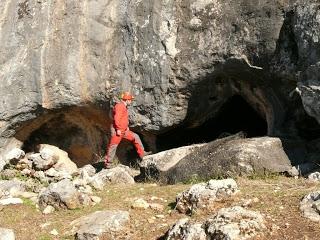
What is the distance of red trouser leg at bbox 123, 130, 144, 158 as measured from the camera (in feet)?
39.5

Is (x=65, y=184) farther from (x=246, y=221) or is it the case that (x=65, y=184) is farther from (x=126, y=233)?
(x=246, y=221)

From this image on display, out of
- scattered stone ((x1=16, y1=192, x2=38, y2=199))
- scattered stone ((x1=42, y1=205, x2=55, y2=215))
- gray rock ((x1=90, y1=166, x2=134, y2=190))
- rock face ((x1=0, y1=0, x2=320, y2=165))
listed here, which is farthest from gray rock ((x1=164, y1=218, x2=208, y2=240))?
rock face ((x1=0, y1=0, x2=320, y2=165))

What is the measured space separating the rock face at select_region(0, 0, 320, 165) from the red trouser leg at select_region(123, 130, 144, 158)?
0.87 feet

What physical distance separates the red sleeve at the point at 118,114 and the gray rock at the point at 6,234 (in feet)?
15.5

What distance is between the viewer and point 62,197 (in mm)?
8398

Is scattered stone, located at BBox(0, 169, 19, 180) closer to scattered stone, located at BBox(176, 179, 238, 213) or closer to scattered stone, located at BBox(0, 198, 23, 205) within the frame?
scattered stone, located at BBox(0, 198, 23, 205)

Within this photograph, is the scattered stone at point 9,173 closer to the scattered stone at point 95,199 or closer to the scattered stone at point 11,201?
the scattered stone at point 11,201

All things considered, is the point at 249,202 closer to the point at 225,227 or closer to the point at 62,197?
the point at 225,227

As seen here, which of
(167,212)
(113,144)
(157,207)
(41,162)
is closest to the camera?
(167,212)

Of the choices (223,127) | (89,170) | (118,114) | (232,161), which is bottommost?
(89,170)

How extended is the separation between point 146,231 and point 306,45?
15.4 feet

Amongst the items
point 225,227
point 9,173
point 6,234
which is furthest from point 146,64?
point 225,227

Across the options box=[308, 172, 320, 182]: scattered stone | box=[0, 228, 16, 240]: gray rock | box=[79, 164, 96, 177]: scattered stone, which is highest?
box=[308, 172, 320, 182]: scattered stone

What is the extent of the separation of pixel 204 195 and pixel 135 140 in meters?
4.90
